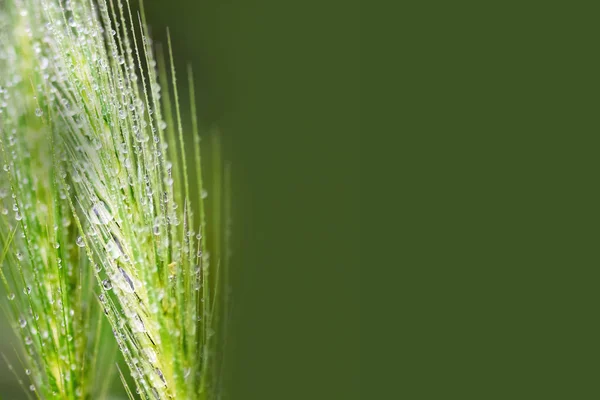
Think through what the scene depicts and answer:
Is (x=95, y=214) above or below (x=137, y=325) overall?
above

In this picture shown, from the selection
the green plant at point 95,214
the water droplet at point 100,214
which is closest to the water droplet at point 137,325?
the green plant at point 95,214

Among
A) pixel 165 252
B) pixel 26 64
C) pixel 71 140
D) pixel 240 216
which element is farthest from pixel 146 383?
pixel 240 216

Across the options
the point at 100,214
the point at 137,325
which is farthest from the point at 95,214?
the point at 137,325

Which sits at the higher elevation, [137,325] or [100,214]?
[100,214]

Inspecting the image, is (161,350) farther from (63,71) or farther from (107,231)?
(63,71)

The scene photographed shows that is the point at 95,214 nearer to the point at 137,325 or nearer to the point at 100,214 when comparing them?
the point at 100,214

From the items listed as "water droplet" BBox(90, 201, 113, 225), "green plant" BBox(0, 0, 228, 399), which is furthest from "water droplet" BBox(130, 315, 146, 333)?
"water droplet" BBox(90, 201, 113, 225)

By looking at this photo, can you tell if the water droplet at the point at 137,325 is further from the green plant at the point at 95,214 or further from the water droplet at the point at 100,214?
the water droplet at the point at 100,214
